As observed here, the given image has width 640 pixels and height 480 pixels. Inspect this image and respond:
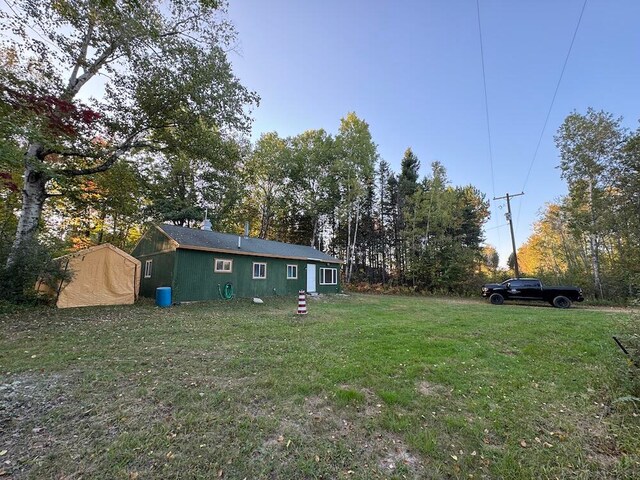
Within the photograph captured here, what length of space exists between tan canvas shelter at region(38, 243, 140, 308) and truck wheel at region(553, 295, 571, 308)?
60.2 ft

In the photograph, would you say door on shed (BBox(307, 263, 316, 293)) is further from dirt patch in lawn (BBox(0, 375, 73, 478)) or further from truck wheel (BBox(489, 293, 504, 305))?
dirt patch in lawn (BBox(0, 375, 73, 478))

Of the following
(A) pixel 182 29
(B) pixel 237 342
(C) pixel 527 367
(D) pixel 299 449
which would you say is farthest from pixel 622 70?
(A) pixel 182 29

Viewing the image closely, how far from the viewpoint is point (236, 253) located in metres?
12.4

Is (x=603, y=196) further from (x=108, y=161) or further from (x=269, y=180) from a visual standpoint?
(x=108, y=161)

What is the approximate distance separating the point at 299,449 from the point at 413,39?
36.6 ft

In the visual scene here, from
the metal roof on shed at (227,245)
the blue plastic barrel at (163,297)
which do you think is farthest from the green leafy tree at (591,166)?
the blue plastic barrel at (163,297)

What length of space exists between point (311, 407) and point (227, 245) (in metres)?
10.6

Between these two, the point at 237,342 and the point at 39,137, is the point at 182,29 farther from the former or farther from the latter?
the point at 237,342

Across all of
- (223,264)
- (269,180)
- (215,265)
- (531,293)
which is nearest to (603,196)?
(531,293)

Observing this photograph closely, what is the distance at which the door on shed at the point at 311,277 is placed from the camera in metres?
16.1

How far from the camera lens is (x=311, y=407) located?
3.00 m

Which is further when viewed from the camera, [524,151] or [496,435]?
[524,151]

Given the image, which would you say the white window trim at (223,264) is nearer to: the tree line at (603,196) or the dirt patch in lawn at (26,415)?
the dirt patch in lawn at (26,415)

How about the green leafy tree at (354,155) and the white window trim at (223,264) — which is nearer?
the white window trim at (223,264)
